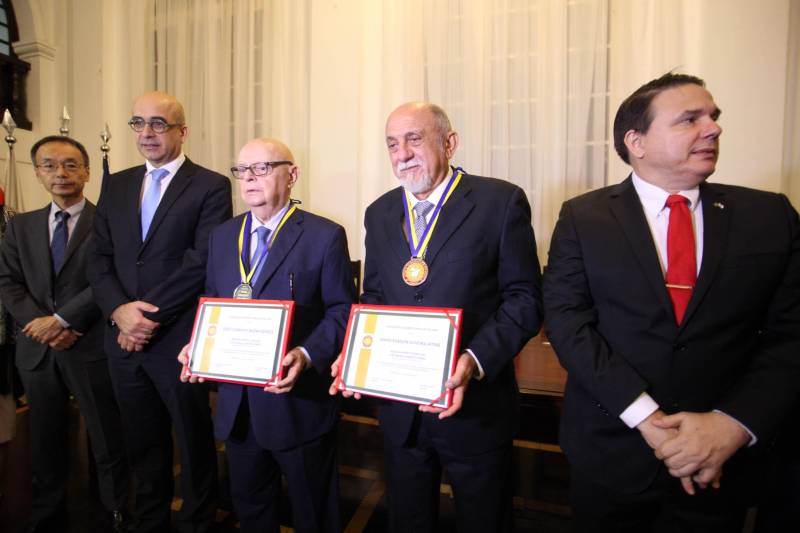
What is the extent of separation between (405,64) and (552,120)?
4.01 feet

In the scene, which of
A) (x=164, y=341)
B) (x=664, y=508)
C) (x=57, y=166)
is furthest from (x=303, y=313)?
(x=57, y=166)

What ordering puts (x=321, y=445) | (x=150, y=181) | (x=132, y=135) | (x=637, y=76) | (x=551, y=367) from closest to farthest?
(x=321, y=445) < (x=150, y=181) < (x=551, y=367) < (x=637, y=76) < (x=132, y=135)

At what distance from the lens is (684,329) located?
1.11 m

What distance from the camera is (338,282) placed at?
1613 millimetres

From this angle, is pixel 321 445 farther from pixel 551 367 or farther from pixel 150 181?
pixel 150 181

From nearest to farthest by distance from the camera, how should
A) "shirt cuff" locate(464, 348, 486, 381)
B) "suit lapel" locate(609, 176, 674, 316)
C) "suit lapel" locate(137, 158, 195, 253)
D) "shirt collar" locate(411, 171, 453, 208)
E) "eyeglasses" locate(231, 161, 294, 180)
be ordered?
"suit lapel" locate(609, 176, 674, 316) → "shirt cuff" locate(464, 348, 486, 381) → "shirt collar" locate(411, 171, 453, 208) → "eyeglasses" locate(231, 161, 294, 180) → "suit lapel" locate(137, 158, 195, 253)

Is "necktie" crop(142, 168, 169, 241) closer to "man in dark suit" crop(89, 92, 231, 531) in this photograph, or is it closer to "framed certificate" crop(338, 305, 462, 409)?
"man in dark suit" crop(89, 92, 231, 531)

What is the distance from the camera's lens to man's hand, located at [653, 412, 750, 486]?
3.38ft

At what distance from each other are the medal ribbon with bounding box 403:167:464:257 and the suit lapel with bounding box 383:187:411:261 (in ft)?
0.06

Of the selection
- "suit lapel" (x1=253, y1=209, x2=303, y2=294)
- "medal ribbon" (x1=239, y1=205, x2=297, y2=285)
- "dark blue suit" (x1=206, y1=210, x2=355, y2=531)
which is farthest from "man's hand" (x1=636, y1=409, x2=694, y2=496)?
"medal ribbon" (x1=239, y1=205, x2=297, y2=285)

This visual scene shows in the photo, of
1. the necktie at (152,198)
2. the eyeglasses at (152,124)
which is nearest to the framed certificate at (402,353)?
the necktie at (152,198)

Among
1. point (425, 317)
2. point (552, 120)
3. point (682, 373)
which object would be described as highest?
point (552, 120)

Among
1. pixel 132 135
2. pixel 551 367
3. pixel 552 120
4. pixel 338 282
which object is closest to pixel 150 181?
pixel 338 282

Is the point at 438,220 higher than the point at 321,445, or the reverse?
the point at 438,220
